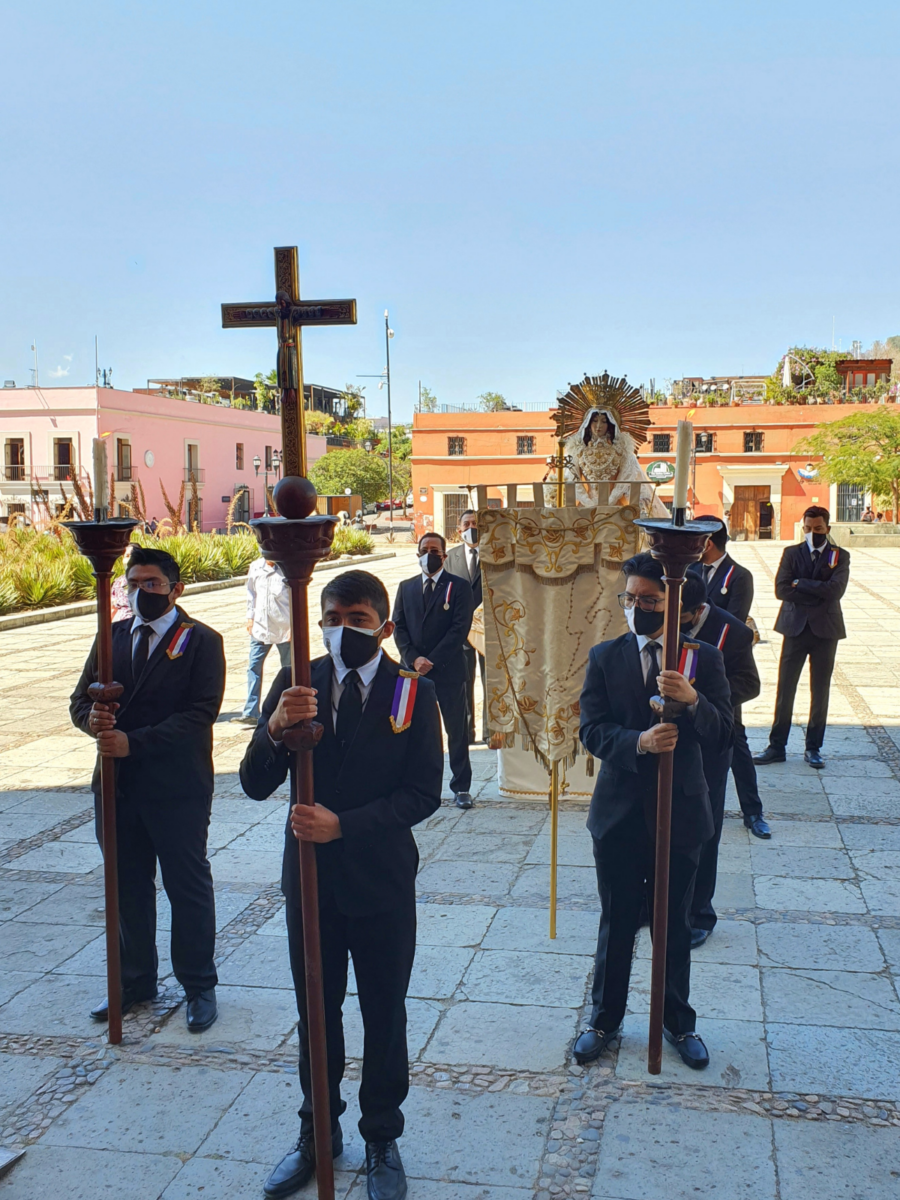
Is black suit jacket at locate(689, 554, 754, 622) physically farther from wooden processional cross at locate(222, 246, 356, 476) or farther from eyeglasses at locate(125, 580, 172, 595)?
eyeglasses at locate(125, 580, 172, 595)

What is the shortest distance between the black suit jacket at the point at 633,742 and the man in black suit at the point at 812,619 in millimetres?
3980

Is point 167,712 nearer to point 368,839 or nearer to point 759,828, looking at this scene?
point 368,839

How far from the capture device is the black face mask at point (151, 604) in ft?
13.3

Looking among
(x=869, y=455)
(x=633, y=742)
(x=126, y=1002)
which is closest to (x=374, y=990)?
(x=633, y=742)

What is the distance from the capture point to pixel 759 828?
6.00 metres

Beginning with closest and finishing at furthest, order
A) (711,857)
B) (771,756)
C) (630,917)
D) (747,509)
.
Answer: (630,917), (711,857), (771,756), (747,509)

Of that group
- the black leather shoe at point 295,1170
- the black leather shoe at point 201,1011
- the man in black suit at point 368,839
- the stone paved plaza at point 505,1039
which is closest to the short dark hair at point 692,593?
the man in black suit at point 368,839

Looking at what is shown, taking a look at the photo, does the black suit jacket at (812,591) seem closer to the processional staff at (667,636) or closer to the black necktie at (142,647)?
the processional staff at (667,636)

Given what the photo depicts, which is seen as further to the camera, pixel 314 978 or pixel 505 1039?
pixel 505 1039

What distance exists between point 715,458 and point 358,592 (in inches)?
1688

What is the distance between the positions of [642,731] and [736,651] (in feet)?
4.22

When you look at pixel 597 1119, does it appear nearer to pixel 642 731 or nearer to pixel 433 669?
pixel 642 731

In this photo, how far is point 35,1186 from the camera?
3076 mm

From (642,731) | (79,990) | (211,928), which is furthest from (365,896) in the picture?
(79,990)
